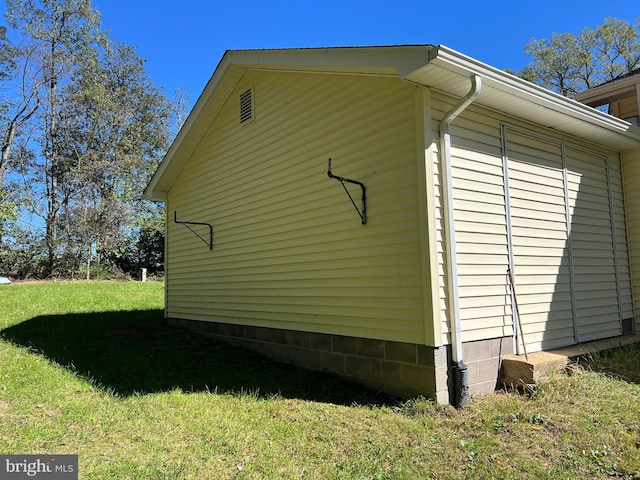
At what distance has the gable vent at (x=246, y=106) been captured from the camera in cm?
719

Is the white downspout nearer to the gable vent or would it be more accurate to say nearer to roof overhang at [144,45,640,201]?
roof overhang at [144,45,640,201]

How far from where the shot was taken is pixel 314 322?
5.73 m

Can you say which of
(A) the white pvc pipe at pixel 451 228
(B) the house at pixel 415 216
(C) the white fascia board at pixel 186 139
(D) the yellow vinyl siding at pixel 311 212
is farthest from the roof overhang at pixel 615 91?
(C) the white fascia board at pixel 186 139

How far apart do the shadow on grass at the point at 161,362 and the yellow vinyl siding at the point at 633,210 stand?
15.3 feet

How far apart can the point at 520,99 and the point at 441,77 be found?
117cm

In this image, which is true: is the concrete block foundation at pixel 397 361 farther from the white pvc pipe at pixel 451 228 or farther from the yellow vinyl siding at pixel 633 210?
the yellow vinyl siding at pixel 633 210

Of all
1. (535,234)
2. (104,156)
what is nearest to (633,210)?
(535,234)

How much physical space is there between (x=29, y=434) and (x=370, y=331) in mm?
3308

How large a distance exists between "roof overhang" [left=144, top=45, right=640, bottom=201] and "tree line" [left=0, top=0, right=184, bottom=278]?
16103 millimetres

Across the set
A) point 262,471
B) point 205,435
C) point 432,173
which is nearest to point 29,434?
point 205,435

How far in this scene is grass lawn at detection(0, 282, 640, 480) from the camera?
3.14 m

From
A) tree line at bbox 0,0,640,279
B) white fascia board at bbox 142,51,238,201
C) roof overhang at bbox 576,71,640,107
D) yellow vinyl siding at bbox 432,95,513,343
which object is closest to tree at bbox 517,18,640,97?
tree line at bbox 0,0,640,279

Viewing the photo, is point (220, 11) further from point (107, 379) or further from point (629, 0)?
point (629, 0)

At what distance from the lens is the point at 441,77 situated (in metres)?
4.20
